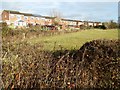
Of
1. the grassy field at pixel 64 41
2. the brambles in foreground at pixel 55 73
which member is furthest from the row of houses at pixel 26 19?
the brambles in foreground at pixel 55 73

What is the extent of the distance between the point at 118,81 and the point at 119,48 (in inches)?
70.4

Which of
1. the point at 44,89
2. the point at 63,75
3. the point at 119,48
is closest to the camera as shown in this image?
the point at 44,89

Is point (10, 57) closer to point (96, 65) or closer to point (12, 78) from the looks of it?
point (12, 78)

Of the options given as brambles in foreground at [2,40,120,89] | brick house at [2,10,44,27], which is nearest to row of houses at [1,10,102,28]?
brick house at [2,10,44,27]

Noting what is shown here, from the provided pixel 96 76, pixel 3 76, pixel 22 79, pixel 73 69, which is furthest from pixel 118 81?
pixel 3 76

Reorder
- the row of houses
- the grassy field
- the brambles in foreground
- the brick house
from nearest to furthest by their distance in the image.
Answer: the brambles in foreground
the grassy field
the row of houses
the brick house

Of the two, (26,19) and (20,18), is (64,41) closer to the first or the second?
(20,18)

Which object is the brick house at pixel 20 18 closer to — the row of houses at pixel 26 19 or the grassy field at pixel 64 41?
the row of houses at pixel 26 19

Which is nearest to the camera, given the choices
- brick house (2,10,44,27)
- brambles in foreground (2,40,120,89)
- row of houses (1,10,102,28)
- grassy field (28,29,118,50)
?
brambles in foreground (2,40,120,89)

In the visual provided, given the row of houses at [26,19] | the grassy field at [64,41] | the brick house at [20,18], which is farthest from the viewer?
the brick house at [20,18]

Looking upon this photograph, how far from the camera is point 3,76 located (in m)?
4.82

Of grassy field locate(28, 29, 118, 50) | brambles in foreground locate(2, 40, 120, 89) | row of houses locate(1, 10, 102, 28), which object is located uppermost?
row of houses locate(1, 10, 102, 28)

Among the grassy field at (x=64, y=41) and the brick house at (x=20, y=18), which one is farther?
the brick house at (x=20, y=18)

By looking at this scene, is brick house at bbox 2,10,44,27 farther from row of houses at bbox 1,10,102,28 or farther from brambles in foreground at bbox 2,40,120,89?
brambles in foreground at bbox 2,40,120,89
